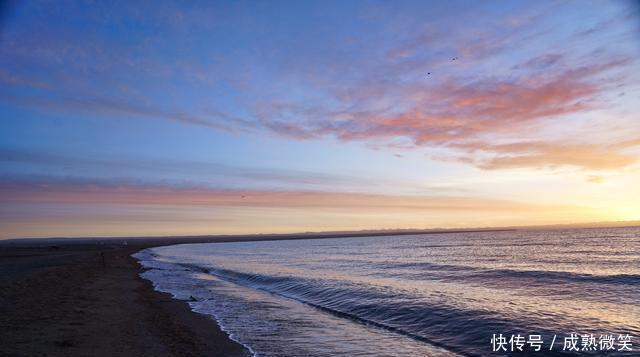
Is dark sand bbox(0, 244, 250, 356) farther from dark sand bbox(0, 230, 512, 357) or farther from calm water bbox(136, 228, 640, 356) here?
calm water bbox(136, 228, 640, 356)

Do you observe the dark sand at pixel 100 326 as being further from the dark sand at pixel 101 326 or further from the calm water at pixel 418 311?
the calm water at pixel 418 311

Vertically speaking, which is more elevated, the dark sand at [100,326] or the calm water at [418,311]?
the dark sand at [100,326]

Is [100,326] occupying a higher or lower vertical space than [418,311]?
higher

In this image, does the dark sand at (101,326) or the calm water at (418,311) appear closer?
the dark sand at (101,326)

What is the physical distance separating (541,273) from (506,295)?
12364 millimetres

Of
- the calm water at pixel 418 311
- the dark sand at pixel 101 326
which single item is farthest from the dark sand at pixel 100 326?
the calm water at pixel 418 311

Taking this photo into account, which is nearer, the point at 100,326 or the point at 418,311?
the point at 100,326

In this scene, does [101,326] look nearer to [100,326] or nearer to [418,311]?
[100,326]

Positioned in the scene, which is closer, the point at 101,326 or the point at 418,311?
the point at 101,326

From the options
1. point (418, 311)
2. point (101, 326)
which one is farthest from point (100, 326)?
point (418, 311)

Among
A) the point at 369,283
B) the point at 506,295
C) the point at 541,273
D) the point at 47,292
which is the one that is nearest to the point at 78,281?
the point at 47,292

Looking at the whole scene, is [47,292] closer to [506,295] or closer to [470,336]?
[470,336]

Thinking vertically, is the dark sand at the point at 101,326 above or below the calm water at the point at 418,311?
above

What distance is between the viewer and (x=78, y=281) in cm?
2925
